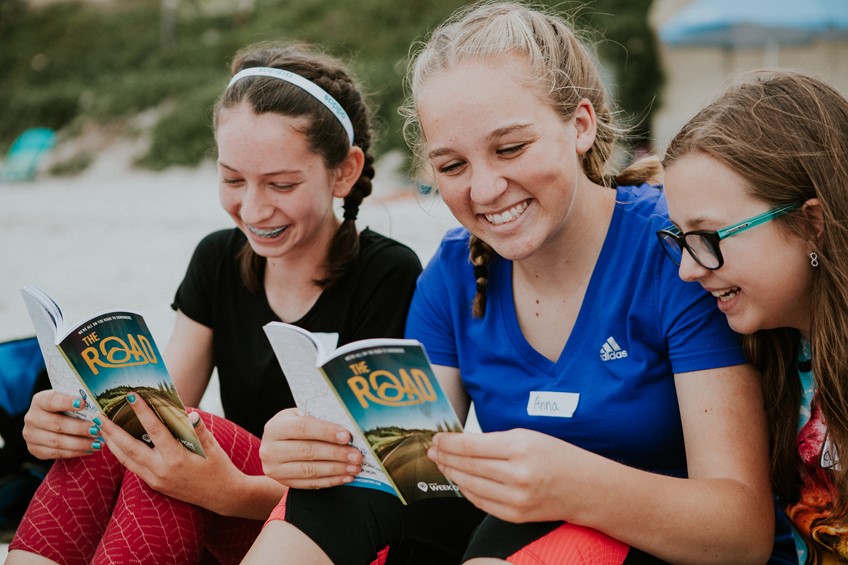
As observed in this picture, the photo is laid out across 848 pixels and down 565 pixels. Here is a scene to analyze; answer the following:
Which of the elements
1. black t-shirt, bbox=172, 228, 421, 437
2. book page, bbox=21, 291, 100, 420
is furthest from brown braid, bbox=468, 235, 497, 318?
book page, bbox=21, 291, 100, 420

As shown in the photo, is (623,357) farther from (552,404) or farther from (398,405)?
(398,405)

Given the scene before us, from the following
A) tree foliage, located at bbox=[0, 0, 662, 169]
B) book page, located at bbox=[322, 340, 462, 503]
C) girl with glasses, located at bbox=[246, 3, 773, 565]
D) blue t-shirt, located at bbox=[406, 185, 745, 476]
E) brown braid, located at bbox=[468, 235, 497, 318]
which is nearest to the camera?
book page, located at bbox=[322, 340, 462, 503]

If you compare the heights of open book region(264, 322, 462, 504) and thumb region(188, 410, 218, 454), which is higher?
open book region(264, 322, 462, 504)

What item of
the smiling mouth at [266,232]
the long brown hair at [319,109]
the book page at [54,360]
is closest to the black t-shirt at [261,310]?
the long brown hair at [319,109]

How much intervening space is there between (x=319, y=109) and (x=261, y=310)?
668 millimetres

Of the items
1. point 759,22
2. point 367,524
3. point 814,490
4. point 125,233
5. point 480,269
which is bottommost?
point 125,233

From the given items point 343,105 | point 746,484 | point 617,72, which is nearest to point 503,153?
point 746,484

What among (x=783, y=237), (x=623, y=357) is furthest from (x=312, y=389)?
(x=783, y=237)

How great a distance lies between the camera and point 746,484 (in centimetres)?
179

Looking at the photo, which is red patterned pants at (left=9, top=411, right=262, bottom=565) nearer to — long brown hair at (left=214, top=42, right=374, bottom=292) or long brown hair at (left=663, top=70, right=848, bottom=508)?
long brown hair at (left=214, top=42, right=374, bottom=292)

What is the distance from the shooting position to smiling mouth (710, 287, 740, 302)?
182cm

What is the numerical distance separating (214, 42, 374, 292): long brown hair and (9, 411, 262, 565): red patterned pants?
2.15 ft

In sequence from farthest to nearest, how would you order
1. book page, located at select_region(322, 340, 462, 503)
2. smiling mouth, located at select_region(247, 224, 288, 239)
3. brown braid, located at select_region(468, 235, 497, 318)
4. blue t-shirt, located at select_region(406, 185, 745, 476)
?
smiling mouth, located at select_region(247, 224, 288, 239)
brown braid, located at select_region(468, 235, 497, 318)
blue t-shirt, located at select_region(406, 185, 745, 476)
book page, located at select_region(322, 340, 462, 503)

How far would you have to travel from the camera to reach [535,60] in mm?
2006
